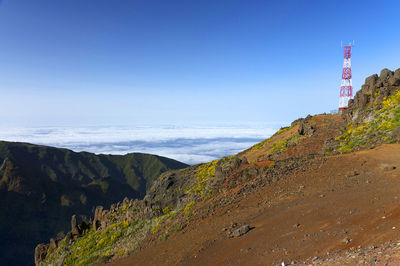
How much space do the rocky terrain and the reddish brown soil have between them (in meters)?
0.05

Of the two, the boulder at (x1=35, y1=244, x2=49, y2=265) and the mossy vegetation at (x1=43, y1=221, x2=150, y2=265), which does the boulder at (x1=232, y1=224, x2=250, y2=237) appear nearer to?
the mossy vegetation at (x1=43, y1=221, x2=150, y2=265)

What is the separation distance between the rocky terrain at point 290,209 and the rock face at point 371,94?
0.14 meters

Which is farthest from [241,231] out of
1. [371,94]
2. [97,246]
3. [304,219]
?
[371,94]

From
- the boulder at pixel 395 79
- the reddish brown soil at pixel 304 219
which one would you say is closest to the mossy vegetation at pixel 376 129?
the boulder at pixel 395 79

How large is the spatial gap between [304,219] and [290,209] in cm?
185

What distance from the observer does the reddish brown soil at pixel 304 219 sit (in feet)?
35.5

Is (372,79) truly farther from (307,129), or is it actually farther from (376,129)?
(376,129)

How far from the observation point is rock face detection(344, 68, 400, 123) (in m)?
30.4

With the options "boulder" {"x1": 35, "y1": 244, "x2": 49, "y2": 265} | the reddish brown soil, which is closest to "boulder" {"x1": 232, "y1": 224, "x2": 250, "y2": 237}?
the reddish brown soil

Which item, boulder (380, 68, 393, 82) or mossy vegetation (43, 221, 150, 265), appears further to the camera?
boulder (380, 68, 393, 82)

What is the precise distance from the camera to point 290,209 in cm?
1545

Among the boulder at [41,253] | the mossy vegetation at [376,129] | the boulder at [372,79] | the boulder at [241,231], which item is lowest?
the boulder at [41,253]

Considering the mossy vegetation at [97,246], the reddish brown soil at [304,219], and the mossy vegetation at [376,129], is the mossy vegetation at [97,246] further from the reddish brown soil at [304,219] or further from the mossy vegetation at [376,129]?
the mossy vegetation at [376,129]

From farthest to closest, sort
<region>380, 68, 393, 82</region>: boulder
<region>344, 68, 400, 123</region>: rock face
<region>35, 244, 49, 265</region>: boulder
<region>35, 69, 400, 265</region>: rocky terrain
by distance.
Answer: <region>35, 244, 49, 265</region>: boulder
<region>380, 68, 393, 82</region>: boulder
<region>344, 68, 400, 123</region>: rock face
<region>35, 69, 400, 265</region>: rocky terrain
